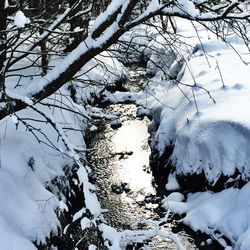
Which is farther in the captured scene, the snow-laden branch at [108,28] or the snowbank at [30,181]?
the snowbank at [30,181]

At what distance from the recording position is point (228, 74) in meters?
11.4

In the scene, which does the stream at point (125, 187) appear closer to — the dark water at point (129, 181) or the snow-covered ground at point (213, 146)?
the dark water at point (129, 181)

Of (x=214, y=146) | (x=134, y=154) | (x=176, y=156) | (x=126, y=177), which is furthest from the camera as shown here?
(x=134, y=154)

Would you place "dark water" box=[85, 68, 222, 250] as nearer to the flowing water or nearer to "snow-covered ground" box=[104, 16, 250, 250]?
the flowing water

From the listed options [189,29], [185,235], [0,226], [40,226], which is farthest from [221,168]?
[189,29]

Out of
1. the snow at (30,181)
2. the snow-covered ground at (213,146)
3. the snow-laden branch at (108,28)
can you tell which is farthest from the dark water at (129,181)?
the snow-laden branch at (108,28)

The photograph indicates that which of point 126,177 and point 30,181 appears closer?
point 30,181

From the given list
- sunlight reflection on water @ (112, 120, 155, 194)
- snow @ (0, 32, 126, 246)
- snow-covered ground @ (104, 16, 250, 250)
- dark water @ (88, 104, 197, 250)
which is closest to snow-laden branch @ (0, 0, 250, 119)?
snow @ (0, 32, 126, 246)

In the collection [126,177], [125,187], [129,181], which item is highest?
[126,177]

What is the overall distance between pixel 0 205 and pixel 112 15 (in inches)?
126

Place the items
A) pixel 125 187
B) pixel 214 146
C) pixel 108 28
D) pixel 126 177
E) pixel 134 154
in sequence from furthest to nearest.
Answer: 1. pixel 134 154
2. pixel 126 177
3. pixel 125 187
4. pixel 214 146
5. pixel 108 28

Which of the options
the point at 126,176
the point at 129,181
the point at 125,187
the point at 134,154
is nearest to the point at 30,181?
the point at 125,187

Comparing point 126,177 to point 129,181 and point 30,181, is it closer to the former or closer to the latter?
point 129,181

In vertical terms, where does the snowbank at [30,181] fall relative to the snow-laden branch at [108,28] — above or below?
below
